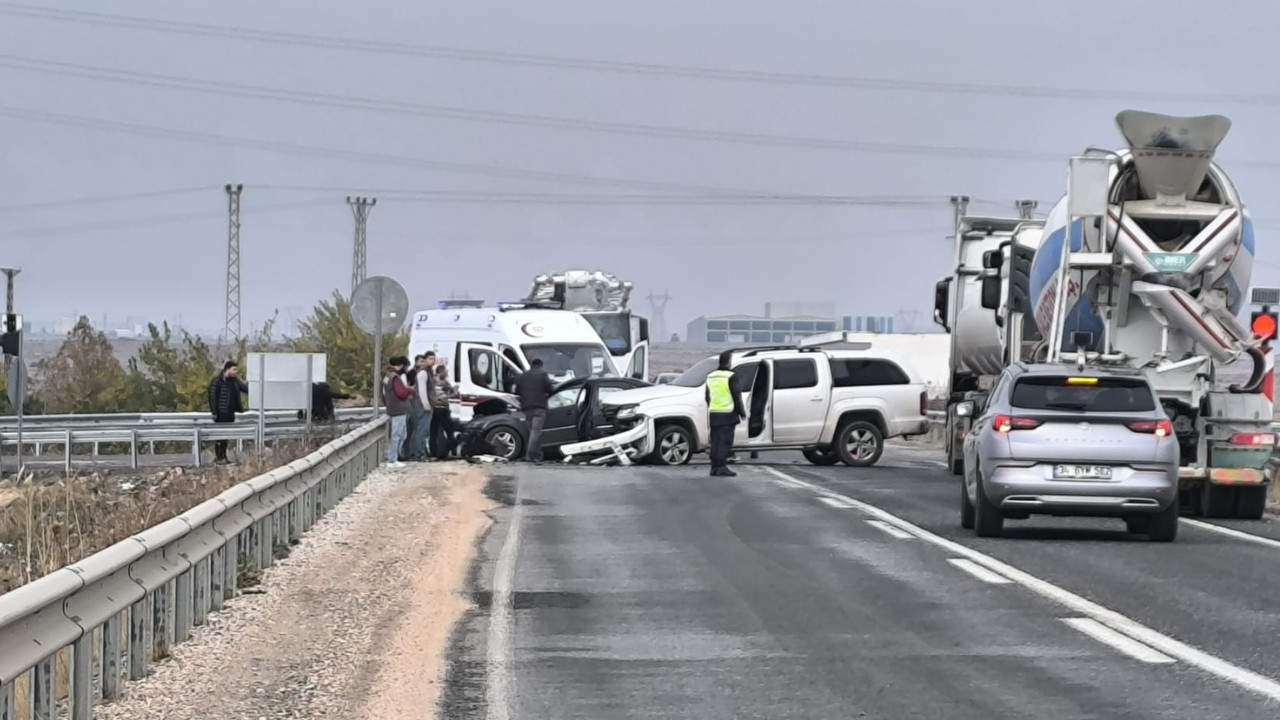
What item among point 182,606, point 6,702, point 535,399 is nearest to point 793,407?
point 535,399

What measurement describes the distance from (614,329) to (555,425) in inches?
528

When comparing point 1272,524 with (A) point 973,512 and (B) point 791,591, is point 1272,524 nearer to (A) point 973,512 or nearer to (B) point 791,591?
(A) point 973,512

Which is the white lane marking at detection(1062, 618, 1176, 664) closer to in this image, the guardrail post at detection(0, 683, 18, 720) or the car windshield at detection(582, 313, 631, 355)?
the guardrail post at detection(0, 683, 18, 720)

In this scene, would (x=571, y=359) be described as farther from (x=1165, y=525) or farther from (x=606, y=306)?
(x=1165, y=525)

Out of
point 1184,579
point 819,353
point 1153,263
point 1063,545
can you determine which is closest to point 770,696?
point 1184,579

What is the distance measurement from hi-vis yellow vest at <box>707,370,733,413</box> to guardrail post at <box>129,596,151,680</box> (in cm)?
1832

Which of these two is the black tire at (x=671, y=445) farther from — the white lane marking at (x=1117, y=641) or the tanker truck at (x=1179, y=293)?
the white lane marking at (x=1117, y=641)

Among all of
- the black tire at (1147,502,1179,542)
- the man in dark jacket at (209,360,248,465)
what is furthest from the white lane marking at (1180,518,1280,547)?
the man in dark jacket at (209,360,248,465)

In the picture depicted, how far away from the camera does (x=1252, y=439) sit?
2098 cm

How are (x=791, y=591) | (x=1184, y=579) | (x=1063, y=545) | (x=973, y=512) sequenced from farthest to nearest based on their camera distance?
1. (x=973, y=512)
2. (x=1063, y=545)
3. (x=1184, y=579)
4. (x=791, y=591)

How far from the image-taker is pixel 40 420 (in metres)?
42.2

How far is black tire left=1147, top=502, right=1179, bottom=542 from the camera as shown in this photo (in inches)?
685

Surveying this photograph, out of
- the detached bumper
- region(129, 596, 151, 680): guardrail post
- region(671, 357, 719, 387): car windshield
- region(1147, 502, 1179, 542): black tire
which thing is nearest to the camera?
region(129, 596, 151, 680): guardrail post

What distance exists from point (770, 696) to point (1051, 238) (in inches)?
593
